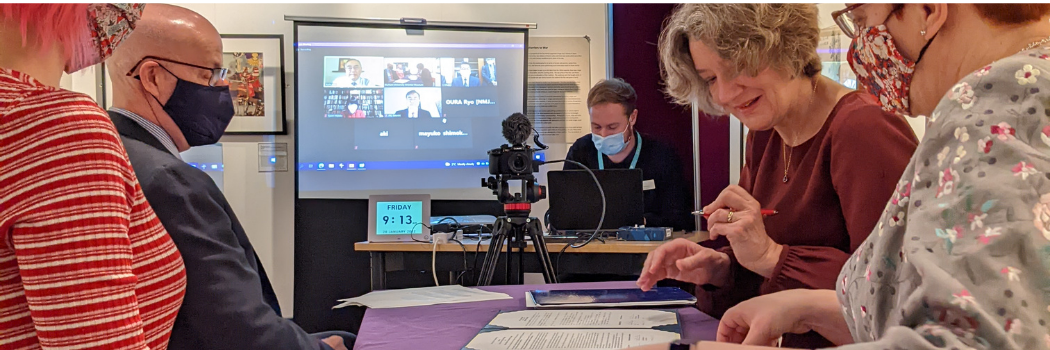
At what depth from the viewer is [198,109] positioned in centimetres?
159

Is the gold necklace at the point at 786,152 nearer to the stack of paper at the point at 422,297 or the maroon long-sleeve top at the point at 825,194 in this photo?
the maroon long-sleeve top at the point at 825,194

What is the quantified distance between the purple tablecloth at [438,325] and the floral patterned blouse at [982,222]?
61 centimetres

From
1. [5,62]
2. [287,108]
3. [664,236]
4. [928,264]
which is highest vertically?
[287,108]

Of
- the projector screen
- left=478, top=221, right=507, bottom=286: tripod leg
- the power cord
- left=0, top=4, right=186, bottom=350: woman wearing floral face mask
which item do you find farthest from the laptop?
left=0, top=4, right=186, bottom=350: woman wearing floral face mask

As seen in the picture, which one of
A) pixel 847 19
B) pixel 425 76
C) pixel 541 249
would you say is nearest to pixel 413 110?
pixel 425 76

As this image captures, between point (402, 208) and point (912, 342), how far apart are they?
312cm

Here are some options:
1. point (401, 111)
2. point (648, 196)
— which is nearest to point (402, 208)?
point (401, 111)

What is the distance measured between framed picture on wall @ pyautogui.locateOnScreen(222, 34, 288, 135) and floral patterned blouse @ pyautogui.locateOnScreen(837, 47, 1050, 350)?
4.28 metres

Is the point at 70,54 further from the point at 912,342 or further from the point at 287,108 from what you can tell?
the point at 287,108

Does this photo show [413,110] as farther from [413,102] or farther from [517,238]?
[517,238]

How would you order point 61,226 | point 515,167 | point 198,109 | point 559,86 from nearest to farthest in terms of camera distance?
point 61,226 < point 198,109 < point 515,167 < point 559,86

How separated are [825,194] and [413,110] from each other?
3281 millimetres

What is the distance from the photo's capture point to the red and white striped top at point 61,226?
0.82 meters

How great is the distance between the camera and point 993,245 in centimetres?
43
